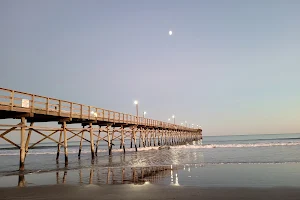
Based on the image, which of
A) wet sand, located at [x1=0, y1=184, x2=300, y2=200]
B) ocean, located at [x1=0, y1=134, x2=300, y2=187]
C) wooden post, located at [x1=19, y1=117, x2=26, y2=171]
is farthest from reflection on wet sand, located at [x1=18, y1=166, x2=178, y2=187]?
wooden post, located at [x1=19, y1=117, x2=26, y2=171]

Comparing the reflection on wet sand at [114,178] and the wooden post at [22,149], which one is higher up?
the wooden post at [22,149]

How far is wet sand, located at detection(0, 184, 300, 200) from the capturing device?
644 cm

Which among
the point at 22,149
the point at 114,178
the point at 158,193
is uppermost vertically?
the point at 22,149

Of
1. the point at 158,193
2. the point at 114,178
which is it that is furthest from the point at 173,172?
the point at 158,193

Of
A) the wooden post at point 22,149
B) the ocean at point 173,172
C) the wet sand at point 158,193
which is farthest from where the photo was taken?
the wooden post at point 22,149

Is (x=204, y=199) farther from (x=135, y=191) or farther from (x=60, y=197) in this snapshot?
(x=60, y=197)

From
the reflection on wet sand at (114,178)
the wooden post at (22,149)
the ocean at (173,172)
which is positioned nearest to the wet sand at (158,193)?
the ocean at (173,172)

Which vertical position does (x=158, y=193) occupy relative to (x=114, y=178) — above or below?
above

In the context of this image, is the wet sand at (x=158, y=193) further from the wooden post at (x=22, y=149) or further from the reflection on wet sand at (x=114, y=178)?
the wooden post at (x=22, y=149)

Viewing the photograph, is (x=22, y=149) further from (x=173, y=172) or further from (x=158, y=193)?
(x=158, y=193)

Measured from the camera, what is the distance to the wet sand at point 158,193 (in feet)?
21.1

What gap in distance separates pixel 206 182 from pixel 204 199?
9.65 feet

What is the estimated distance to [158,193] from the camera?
6859mm

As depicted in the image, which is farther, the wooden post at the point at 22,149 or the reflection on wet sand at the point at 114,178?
the wooden post at the point at 22,149
